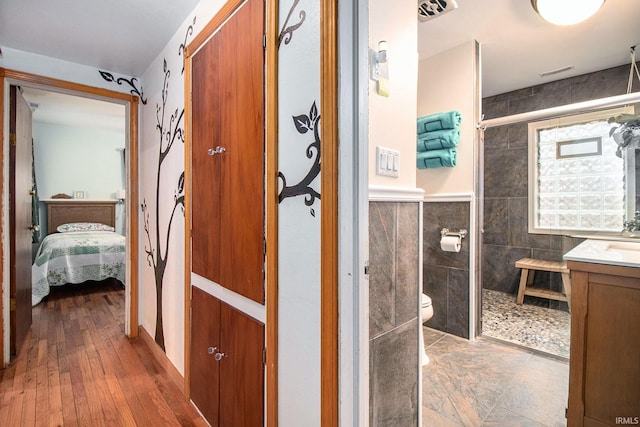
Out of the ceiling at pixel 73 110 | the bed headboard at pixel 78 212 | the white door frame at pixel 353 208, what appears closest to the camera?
the white door frame at pixel 353 208

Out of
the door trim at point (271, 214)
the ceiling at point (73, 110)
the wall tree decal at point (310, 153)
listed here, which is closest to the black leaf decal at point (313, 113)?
the wall tree decal at point (310, 153)

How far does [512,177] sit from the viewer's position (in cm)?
323

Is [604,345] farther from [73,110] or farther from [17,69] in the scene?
[73,110]

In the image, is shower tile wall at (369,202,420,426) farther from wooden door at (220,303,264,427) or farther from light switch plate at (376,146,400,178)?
wooden door at (220,303,264,427)

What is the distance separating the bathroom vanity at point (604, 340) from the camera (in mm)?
1216

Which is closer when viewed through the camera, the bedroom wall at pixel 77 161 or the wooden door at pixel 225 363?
the wooden door at pixel 225 363

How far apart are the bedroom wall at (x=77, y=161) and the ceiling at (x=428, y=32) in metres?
3.48

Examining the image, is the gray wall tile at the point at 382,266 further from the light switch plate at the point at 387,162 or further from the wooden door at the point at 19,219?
the wooden door at the point at 19,219

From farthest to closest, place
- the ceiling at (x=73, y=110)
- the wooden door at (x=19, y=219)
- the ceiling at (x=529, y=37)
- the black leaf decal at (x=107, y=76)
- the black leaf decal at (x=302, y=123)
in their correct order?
1. the ceiling at (x=73, y=110)
2. the black leaf decal at (x=107, y=76)
3. the wooden door at (x=19, y=219)
4. the ceiling at (x=529, y=37)
5. the black leaf decal at (x=302, y=123)

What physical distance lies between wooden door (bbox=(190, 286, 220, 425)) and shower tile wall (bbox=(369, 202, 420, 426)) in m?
0.76

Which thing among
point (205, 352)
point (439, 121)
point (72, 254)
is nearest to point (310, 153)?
point (205, 352)

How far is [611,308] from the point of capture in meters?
1.26

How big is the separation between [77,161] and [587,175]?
21.8 feet

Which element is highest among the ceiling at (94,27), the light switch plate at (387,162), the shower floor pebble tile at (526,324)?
the ceiling at (94,27)
